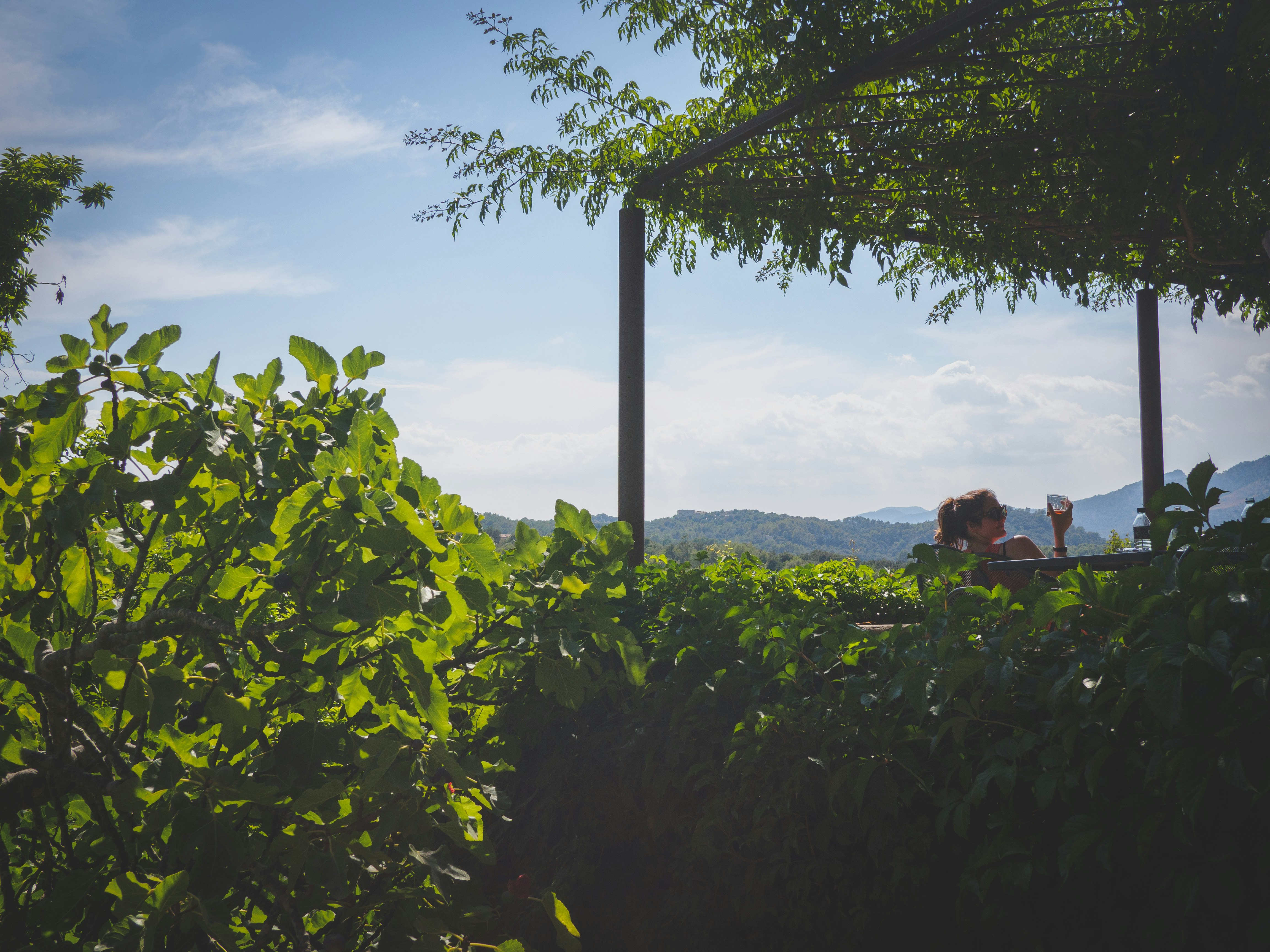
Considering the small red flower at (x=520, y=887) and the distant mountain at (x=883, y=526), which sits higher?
the distant mountain at (x=883, y=526)

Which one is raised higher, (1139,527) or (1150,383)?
(1150,383)

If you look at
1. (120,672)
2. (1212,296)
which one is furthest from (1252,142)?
(120,672)

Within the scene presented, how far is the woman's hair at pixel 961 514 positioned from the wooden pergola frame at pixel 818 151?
6.70ft

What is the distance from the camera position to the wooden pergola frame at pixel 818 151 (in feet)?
13.7

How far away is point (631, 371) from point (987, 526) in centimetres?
264

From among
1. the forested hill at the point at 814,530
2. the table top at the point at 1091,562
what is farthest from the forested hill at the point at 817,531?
the table top at the point at 1091,562

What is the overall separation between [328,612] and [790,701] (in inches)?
52.5

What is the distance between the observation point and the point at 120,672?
1.31 meters

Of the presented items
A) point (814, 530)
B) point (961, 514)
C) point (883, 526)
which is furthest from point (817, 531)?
point (961, 514)

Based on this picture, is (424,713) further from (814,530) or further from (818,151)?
(814,530)

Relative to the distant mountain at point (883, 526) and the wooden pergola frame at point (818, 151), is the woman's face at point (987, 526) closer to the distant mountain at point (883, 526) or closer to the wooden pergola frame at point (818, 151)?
the distant mountain at point (883, 526)

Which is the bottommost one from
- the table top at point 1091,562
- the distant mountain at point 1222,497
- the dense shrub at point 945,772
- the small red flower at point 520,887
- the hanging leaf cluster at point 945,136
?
the small red flower at point 520,887

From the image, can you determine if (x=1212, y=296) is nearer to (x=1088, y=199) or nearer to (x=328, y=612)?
(x=1088, y=199)

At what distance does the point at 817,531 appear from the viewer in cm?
3844
